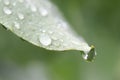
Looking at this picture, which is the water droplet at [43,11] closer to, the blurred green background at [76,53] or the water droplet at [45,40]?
the water droplet at [45,40]

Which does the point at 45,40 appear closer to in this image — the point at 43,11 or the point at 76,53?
the point at 43,11

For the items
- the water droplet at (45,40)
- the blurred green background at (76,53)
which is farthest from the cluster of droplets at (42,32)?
the blurred green background at (76,53)

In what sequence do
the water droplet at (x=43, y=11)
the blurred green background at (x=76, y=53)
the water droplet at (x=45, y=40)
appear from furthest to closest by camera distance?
the blurred green background at (x=76, y=53)
the water droplet at (x=43, y=11)
the water droplet at (x=45, y=40)

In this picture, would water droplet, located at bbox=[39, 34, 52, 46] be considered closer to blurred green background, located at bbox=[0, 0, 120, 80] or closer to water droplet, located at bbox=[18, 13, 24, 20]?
water droplet, located at bbox=[18, 13, 24, 20]

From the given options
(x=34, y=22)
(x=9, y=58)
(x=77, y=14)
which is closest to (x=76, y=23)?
(x=77, y=14)

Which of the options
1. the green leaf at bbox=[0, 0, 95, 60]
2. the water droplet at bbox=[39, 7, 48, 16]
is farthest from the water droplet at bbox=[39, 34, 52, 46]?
the water droplet at bbox=[39, 7, 48, 16]

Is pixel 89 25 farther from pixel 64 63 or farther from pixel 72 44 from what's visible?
pixel 72 44

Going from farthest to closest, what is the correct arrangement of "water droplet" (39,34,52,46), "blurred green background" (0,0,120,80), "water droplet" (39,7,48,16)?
"blurred green background" (0,0,120,80), "water droplet" (39,7,48,16), "water droplet" (39,34,52,46)

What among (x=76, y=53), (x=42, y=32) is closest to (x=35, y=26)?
(x=42, y=32)
